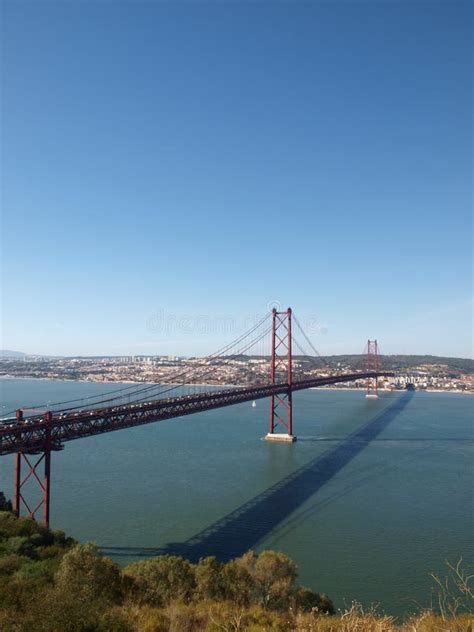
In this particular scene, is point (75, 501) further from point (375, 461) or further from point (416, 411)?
point (416, 411)

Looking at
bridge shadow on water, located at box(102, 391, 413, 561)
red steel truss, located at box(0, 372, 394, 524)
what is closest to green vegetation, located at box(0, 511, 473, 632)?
red steel truss, located at box(0, 372, 394, 524)

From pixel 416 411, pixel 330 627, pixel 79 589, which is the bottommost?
pixel 416 411

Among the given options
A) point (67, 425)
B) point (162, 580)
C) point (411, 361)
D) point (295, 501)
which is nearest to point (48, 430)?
point (67, 425)

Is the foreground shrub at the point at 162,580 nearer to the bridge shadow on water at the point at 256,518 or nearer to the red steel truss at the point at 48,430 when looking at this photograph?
the bridge shadow on water at the point at 256,518

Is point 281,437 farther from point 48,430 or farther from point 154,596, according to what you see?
point 154,596

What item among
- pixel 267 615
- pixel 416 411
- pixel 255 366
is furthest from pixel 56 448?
pixel 255 366

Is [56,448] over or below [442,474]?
over
